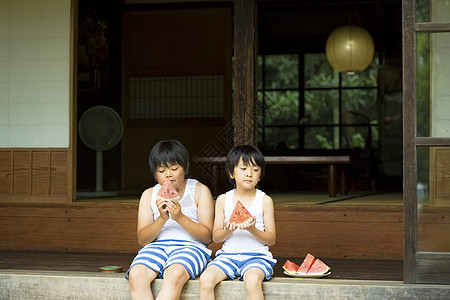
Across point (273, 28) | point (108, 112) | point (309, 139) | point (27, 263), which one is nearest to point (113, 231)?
point (27, 263)

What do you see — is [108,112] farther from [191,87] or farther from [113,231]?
[191,87]

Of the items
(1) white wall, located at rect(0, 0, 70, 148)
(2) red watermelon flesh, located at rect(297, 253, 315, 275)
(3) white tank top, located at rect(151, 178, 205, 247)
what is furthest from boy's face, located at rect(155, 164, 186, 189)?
(1) white wall, located at rect(0, 0, 70, 148)

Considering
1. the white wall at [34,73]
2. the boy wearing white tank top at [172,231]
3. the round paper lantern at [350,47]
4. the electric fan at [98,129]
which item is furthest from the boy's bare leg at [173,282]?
the round paper lantern at [350,47]

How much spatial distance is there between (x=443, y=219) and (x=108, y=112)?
4070 millimetres

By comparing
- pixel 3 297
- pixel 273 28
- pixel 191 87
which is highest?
pixel 273 28

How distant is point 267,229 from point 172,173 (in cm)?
60

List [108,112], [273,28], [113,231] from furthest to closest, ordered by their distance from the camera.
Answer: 1. [273,28]
2. [108,112]
3. [113,231]

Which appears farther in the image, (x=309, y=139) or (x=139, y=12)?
(x=309, y=139)

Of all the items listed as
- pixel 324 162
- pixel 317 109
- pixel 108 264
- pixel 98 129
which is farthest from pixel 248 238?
pixel 317 109

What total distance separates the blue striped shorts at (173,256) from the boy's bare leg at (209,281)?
0.34ft

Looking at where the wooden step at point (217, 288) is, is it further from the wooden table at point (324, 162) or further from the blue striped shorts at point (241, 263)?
the wooden table at point (324, 162)

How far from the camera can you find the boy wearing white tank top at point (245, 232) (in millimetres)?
3381

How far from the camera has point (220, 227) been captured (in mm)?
3520

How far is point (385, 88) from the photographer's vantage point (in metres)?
10.5
